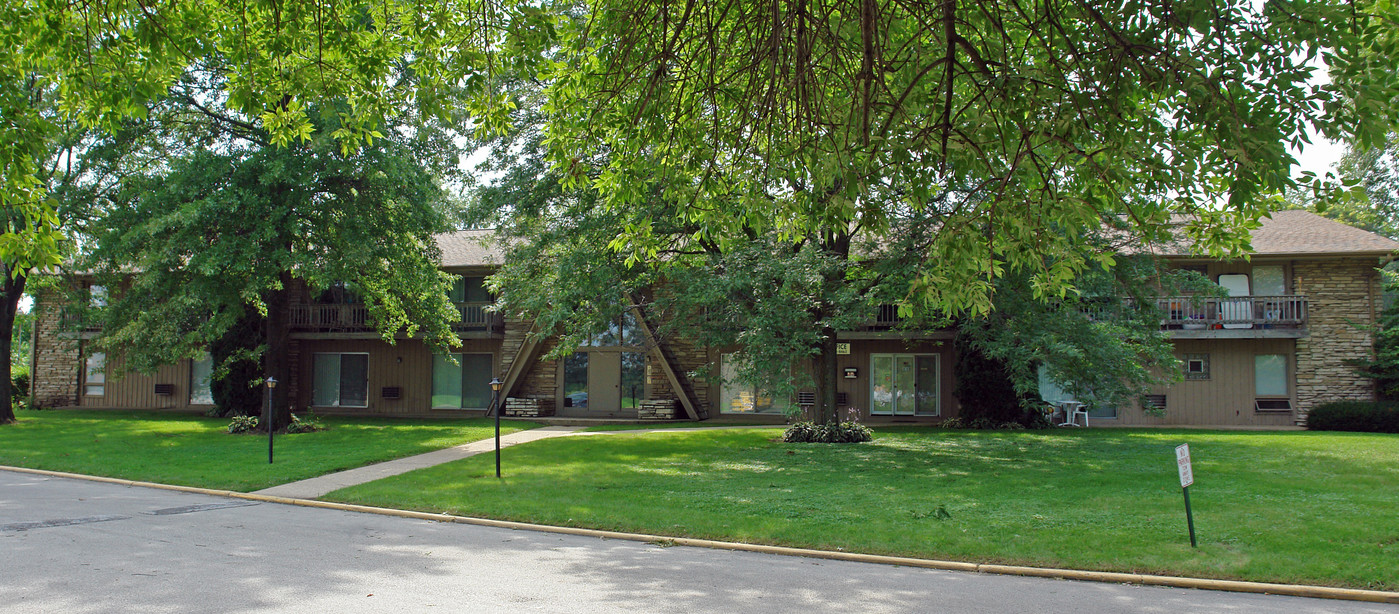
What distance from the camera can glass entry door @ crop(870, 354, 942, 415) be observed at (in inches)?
960

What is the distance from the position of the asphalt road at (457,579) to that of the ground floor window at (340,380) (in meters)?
19.3

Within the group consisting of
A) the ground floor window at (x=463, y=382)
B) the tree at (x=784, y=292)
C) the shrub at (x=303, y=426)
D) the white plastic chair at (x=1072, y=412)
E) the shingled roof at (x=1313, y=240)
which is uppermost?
the shingled roof at (x=1313, y=240)

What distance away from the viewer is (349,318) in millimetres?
26641

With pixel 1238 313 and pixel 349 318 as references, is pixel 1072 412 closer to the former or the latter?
pixel 1238 313

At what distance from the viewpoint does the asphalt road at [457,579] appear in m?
5.98

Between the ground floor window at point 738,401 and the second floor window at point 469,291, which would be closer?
the ground floor window at point 738,401

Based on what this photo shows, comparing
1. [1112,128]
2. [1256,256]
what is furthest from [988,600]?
[1256,256]

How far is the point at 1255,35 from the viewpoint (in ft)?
19.4

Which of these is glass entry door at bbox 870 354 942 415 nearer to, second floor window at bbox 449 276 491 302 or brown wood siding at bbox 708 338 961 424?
brown wood siding at bbox 708 338 961 424

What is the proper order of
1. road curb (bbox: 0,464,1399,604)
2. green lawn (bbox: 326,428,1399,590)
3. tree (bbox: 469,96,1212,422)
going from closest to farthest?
1. road curb (bbox: 0,464,1399,604)
2. green lawn (bbox: 326,428,1399,590)
3. tree (bbox: 469,96,1212,422)

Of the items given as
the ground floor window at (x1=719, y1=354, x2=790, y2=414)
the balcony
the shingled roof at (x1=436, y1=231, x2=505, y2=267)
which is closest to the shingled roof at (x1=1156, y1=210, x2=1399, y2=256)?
the balcony

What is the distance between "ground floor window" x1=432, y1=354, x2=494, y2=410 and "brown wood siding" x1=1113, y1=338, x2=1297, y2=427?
58.9 feet

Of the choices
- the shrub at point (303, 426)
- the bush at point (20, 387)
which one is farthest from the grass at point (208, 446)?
the bush at point (20, 387)

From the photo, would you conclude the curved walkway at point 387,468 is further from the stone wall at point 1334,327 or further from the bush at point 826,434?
the stone wall at point 1334,327
